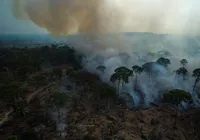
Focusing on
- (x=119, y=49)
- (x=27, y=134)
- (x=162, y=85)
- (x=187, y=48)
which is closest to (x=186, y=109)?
(x=162, y=85)

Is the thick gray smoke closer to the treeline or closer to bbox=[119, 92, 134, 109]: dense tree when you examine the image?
bbox=[119, 92, 134, 109]: dense tree

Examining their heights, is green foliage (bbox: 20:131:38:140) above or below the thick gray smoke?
below

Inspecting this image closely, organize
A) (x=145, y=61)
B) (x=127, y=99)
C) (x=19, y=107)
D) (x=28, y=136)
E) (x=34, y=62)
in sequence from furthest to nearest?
(x=145, y=61), (x=34, y=62), (x=127, y=99), (x=19, y=107), (x=28, y=136)

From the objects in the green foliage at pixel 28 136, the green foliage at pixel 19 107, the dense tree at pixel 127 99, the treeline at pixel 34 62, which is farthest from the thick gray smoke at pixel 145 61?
the green foliage at pixel 28 136

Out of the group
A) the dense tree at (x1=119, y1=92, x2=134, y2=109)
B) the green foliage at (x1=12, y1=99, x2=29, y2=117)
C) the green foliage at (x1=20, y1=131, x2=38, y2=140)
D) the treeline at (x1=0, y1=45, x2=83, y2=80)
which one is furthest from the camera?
the treeline at (x1=0, y1=45, x2=83, y2=80)

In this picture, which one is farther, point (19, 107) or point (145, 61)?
point (145, 61)

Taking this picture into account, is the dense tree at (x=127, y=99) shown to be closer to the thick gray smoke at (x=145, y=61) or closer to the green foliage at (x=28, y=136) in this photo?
the thick gray smoke at (x=145, y=61)

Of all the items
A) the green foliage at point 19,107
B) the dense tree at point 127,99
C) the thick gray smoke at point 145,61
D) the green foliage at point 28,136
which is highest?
the thick gray smoke at point 145,61

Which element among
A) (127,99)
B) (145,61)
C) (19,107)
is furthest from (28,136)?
(145,61)

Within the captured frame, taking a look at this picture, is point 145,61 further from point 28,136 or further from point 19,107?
point 28,136

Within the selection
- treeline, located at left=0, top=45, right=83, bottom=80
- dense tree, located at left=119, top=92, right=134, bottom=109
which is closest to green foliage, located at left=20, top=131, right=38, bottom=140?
dense tree, located at left=119, top=92, right=134, bottom=109

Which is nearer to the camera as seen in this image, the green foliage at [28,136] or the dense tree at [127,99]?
the green foliage at [28,136]
